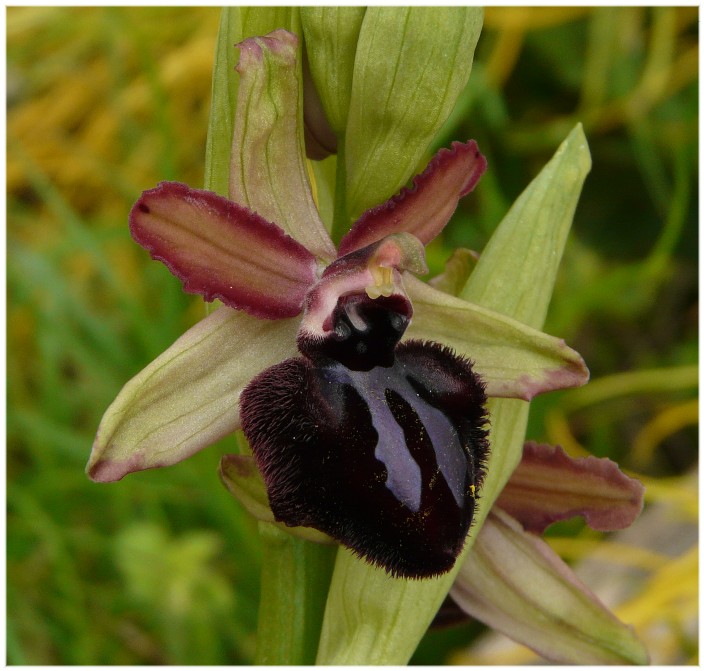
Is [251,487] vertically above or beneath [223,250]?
beneath

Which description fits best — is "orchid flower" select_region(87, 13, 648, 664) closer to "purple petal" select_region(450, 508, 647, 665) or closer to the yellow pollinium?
the yellow pollinium

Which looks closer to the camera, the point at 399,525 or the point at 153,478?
the point at 399,525

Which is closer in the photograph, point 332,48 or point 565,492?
point 332,48

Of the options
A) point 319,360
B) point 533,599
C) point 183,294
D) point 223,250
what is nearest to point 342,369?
point 319,360

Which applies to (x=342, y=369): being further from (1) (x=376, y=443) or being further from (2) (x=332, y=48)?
(2) (x=332, y=48)

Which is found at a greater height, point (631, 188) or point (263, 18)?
point (263, 18)

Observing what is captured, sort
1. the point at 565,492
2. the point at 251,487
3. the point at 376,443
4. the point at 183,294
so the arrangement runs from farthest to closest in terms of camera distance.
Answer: the point at 183,294
the point at 565,492
the point at 251,487
the point at 376,443

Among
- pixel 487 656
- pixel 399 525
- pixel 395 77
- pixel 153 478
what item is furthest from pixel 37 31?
pixel 399 525

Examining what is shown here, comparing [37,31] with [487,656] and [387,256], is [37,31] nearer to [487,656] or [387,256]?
[487,656]
